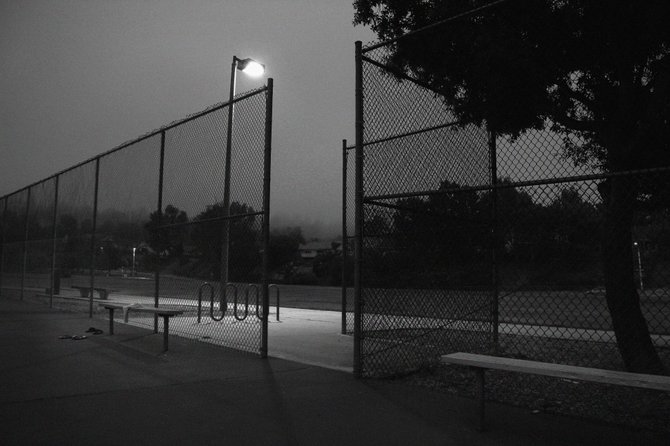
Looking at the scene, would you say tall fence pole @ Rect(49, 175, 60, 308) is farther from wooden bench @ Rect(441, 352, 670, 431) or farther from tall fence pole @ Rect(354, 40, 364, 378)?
wooden bench @ Rect(441, 352, 670, 431)

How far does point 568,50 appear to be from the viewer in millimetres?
5688

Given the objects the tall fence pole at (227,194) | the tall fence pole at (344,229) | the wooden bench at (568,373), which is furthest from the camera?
the tall fence pole at (344,229)

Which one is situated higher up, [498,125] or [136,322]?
[498,125]

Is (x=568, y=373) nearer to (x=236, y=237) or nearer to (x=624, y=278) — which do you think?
(x=624, y=278)

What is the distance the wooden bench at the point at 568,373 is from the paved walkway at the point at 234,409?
445 millimetres

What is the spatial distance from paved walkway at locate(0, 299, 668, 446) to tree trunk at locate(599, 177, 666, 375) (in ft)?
6.34

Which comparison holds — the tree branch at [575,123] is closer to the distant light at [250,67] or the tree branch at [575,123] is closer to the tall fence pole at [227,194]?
the tall fence pole at [227,194]

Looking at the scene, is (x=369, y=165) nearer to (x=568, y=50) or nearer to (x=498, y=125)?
(x=498, y=125)

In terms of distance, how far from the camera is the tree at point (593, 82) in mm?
5234

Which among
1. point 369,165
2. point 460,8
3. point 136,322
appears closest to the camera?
point 369,165

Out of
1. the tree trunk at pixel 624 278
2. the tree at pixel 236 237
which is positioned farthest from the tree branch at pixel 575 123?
the tree at pixel 236 237

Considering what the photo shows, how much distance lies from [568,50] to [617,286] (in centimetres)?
268

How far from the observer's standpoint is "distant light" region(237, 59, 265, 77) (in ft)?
42.7

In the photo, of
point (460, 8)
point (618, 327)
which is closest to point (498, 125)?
point (460, 8)
